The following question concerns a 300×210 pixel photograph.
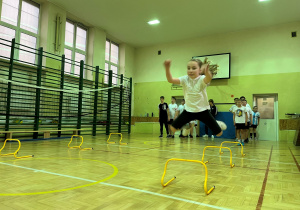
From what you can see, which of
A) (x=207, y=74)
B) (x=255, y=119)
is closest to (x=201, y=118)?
(x=207, y=74)

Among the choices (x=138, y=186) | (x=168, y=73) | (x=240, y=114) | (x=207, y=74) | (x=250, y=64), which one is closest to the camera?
(x=138, y=186)

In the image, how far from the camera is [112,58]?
12.0 metres

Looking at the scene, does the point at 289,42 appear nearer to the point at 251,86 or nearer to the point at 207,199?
the point at 251,86

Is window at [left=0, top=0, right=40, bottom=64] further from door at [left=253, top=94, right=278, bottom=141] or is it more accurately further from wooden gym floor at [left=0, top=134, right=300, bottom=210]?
door at [left=253, top=94, right=278, bottom=141]

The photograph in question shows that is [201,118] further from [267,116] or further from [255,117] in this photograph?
[267,116]

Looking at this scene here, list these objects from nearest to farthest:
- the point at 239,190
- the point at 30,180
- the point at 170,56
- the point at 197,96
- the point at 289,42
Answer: the point at 239,190, the point at 30,180, the point at 197,96, the point at 289,42, the point at 170,56

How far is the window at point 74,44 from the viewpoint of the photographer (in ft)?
30.7

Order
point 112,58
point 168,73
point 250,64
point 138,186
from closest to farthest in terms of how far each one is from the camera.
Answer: point 138,186, point 168,73, point 250,64, point 112,58

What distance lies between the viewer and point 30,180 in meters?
2.50

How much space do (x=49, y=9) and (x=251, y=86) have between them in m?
8.92

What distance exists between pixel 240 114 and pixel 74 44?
7.25 meters

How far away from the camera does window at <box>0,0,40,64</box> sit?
7.26 meters

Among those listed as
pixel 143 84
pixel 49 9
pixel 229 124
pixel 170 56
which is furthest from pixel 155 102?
pixel 49 9

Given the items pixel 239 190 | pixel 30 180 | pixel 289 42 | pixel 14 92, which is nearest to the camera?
pixel 239 190
